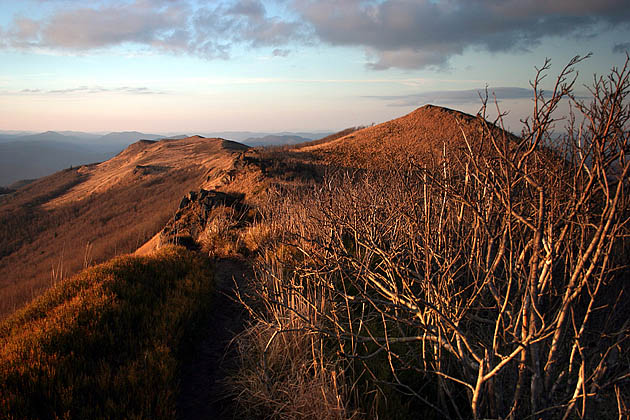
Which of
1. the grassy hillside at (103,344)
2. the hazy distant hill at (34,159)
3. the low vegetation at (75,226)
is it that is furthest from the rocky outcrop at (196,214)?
the hazy distant hill at (34,159)

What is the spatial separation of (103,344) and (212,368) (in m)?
1.10

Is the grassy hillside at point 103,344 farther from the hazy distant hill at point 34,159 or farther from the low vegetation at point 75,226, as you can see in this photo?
the hazy distant hill at point 34,159

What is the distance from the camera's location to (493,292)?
223cm

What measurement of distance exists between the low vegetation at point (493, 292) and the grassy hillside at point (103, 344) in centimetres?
81

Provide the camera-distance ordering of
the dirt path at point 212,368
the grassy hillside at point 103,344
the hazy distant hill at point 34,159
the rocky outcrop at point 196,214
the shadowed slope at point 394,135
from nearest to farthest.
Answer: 1. the grassy hillside at point 103,344
2. the dirt path at point 212,368
3. the rocky outcrop at point 196,214
4. the shadowed slope at point 394,135
5. the hazy distant hill at point 34,159

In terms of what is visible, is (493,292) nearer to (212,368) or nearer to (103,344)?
(212,368)

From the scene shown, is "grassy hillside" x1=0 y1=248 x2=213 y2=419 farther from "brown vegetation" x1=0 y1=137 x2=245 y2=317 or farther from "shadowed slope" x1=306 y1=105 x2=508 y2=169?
"shadowed slope" x1=306 y1=105 x2=508 y2=169

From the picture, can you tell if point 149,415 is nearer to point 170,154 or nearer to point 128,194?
point 128,194

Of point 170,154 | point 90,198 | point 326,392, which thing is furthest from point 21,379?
point 170,154

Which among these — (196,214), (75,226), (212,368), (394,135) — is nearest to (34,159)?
(75,226)

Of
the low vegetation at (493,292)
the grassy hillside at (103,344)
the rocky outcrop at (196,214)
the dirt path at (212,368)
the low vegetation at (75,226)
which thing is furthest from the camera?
the low vegetation at (75,226)

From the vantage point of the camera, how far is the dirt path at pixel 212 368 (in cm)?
322

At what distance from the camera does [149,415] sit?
8.57ft

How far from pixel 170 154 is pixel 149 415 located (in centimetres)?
3328
